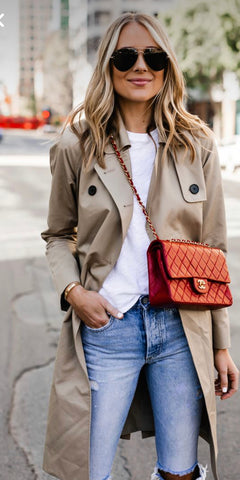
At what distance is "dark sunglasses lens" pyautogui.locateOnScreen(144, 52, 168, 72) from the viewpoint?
1906mm

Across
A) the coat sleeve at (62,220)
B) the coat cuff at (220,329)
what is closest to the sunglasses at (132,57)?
the coat sleeve at (62,220)

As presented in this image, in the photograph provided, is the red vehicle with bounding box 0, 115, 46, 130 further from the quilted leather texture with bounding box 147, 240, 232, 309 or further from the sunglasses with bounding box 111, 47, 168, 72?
the quilted leather texture with bounding box 147, 240, 232, 309

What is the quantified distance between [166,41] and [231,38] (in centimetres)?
2866

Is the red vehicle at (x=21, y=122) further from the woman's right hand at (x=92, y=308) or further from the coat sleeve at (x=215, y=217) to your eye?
the woman's right hand at (x=92, y=308)

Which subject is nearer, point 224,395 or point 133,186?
point 133,186

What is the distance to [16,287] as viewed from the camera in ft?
20.2

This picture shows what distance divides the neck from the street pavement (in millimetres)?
486

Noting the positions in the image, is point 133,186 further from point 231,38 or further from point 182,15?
point 182,15

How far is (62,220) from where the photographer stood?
2.04 m

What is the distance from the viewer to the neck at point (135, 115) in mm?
1948

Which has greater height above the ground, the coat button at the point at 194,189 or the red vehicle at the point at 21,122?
the coat button at the point at 194,189

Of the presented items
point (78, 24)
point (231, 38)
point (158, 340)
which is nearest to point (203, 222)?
point (158, 340)

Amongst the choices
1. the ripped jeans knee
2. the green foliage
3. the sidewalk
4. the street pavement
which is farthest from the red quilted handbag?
the green foliage

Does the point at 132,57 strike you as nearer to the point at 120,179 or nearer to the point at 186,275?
the point at 120,179
